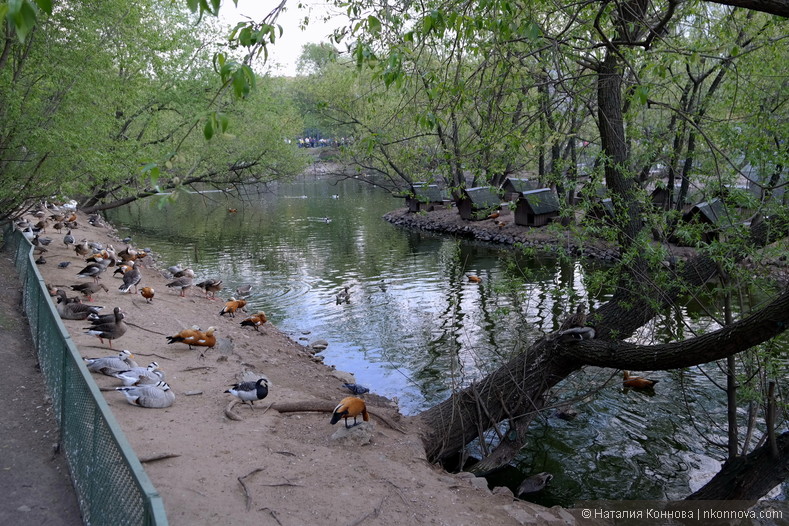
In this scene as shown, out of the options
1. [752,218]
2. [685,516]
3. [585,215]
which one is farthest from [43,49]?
[685,516]

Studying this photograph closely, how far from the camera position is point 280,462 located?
24.0 feet

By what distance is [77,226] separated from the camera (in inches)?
1066

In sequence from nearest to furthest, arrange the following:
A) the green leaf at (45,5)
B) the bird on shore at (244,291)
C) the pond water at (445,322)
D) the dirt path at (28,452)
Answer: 1. the green leaf at (45,5)
2. the dirt path at (28,452)
3. the pond water at (445,322)
4. the bird on shore at (244,291)

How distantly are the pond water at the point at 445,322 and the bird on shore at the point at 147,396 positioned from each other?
2692mm

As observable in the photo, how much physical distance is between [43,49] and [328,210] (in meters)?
30.3

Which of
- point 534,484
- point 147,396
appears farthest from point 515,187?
point 147,396

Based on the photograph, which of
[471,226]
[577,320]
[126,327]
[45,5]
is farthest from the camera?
[471,226]

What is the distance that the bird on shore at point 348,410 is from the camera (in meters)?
8.28

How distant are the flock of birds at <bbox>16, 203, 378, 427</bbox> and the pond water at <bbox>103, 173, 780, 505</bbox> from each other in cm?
157

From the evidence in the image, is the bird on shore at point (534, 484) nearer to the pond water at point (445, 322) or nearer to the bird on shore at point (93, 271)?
the pond water at point (445, 322)

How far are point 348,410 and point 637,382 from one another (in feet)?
20.8

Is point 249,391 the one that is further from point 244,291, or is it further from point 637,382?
point 244,291

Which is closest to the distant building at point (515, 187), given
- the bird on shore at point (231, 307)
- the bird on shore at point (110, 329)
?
the bird on shore at point (231, 307)

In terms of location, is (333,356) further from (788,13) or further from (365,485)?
(788,13)
